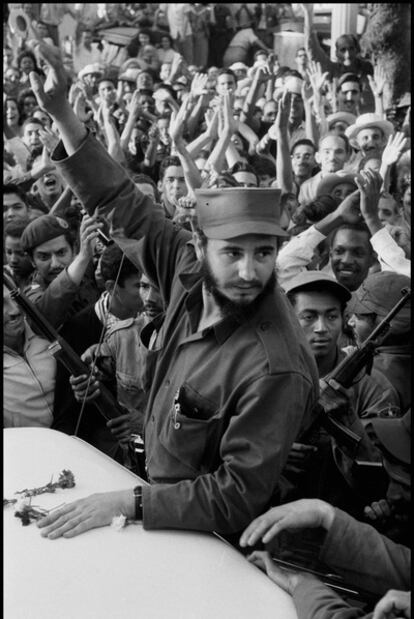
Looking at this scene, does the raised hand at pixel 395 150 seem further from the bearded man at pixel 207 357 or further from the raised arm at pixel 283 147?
the bearded man at pixel 207 357

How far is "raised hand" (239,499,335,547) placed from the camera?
1.70 metres

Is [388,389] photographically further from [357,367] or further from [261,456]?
[261,456]

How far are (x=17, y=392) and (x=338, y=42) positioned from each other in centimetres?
549

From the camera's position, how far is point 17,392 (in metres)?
3.01

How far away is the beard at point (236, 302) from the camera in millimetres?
1983

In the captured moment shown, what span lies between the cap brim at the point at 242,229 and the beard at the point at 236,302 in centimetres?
10

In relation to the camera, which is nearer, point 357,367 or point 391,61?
point 357,367

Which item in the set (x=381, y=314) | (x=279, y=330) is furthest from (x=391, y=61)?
(x=279, y=330)

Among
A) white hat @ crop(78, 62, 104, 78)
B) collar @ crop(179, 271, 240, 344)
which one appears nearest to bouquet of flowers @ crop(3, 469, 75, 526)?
collar @ crop(179, 271, 240, 344)

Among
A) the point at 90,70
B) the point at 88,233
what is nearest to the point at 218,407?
the point at 88,233

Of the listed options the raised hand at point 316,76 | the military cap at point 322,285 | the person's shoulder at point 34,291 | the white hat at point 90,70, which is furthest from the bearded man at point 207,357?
the white hat at point 90,70

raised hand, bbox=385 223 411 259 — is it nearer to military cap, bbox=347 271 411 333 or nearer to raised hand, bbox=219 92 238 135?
military cap, bbox=347 271 411 333

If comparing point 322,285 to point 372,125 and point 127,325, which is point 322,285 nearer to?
point 127,325

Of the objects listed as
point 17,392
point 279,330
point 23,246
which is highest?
point 279,330
